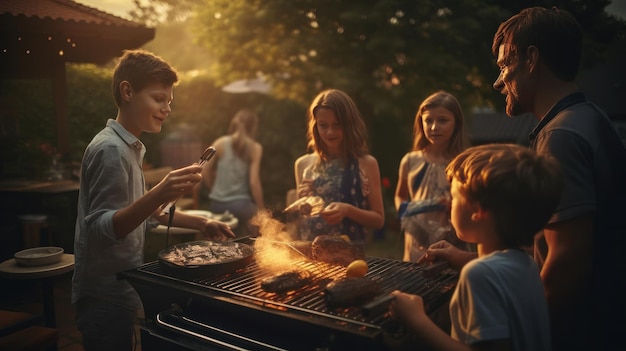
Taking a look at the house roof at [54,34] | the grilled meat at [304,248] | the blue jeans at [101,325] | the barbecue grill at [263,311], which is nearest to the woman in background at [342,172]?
the grilled meat at [304,248]

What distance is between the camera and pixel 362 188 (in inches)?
165

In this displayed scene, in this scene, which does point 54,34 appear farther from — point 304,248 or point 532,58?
point 532,58

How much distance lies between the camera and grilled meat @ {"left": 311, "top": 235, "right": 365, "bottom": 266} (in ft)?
10.1

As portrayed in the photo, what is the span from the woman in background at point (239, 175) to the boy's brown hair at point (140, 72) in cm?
468

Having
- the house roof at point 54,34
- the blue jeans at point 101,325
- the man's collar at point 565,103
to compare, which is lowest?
the blue jeans at point 101,325

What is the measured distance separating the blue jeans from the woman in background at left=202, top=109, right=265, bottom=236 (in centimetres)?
469

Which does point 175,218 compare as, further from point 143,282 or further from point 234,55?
point 234,55

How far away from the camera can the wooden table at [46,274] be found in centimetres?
362

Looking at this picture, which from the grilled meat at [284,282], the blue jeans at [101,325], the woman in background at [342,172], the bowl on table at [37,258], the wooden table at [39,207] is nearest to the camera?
the grilled meat at [284,282]

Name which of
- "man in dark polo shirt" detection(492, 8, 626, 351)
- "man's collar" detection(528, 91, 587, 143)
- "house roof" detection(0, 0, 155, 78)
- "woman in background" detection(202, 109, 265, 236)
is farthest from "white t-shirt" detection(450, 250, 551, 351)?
"woman in background" detection(202, 109, 265, 236)

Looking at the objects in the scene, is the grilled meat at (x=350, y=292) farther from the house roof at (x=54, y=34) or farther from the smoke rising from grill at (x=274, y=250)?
the house roof at (x=54, y=34)

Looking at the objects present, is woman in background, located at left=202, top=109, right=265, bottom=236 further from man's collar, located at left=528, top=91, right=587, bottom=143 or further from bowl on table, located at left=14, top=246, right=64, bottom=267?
man's collar, located at left=528, top=91, right=587, bottom=143

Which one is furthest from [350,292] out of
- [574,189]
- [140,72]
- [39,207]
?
[39,207]

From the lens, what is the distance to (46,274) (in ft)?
12.0
